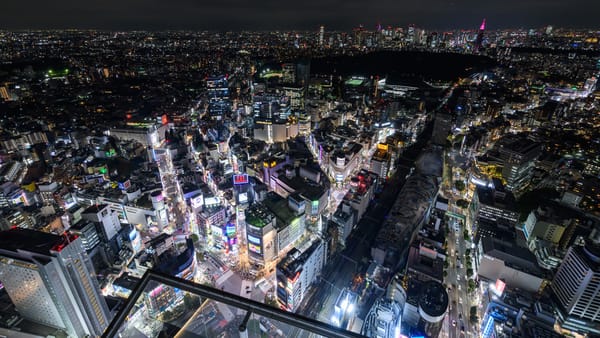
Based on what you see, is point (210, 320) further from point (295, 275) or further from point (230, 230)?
point (230, 230)

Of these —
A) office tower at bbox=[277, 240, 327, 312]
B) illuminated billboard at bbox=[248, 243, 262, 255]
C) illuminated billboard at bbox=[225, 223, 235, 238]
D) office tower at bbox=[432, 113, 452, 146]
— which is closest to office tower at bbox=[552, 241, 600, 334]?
office tower at bbox=[277, 240, 327, 312]

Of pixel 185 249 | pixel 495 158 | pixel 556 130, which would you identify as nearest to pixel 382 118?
pixel 495 158

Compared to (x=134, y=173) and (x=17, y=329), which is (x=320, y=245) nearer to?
(x=17, y=329)

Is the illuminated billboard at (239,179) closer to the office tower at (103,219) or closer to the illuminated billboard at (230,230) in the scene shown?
the illuminated billboard at (230,230)

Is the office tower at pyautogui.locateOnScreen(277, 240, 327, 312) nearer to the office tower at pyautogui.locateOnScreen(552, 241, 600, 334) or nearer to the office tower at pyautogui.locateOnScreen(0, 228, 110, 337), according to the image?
the office tower at pyautogui.locateOnScreen(0, 228, 110, 337)

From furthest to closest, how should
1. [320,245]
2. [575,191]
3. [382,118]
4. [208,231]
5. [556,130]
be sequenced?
[382,118]
[556,130]
[575,191]
[208,231]
[320,245]
